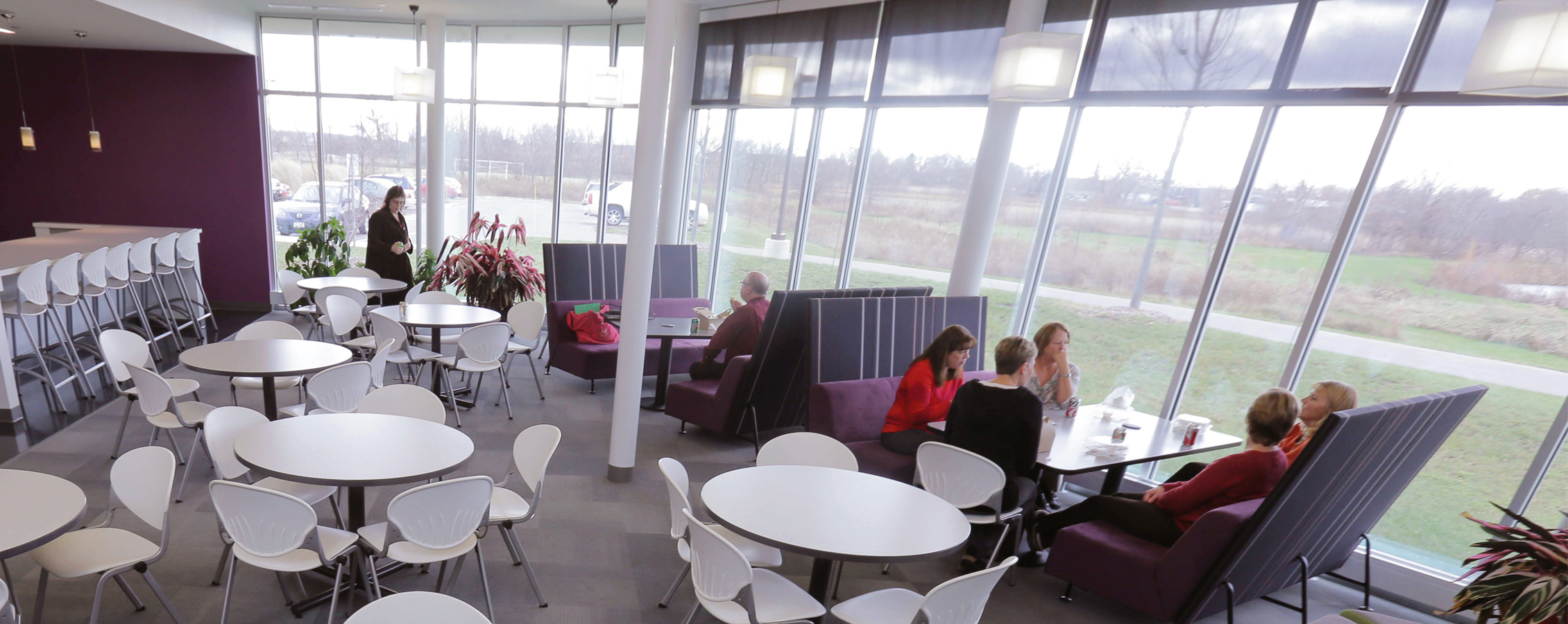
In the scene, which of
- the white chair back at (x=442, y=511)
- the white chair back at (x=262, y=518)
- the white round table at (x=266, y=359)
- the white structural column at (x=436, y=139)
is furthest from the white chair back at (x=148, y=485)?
the white structural column at (x=436, y=139)

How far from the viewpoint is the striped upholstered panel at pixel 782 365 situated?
5.30 m

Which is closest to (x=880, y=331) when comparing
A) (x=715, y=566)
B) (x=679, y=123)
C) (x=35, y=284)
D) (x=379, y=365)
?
(x=715, y=566)

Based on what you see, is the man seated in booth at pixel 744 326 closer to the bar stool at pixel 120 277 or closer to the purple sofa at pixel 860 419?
the purple sofa at pixel 860 419

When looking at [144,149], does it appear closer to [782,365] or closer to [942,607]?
[782,365]

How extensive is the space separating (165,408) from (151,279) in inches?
164

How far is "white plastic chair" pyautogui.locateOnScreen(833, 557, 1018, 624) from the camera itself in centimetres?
257

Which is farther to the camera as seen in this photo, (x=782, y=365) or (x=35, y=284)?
(x=782, y=365)

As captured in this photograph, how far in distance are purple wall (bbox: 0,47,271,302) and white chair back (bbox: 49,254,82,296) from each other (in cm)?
371

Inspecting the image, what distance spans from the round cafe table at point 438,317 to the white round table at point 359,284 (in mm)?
809

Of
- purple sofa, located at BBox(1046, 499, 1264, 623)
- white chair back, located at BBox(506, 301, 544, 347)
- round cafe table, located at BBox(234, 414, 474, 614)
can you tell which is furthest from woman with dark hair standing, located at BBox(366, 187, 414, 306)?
purple sofa, located at BBox(1046, 499, 1264, 623)

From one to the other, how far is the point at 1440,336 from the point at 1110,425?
1785 mm

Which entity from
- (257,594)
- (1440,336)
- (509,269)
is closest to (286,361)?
(257,594)

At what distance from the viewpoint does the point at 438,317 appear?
6031 millimetres

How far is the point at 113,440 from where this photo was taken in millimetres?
5020
